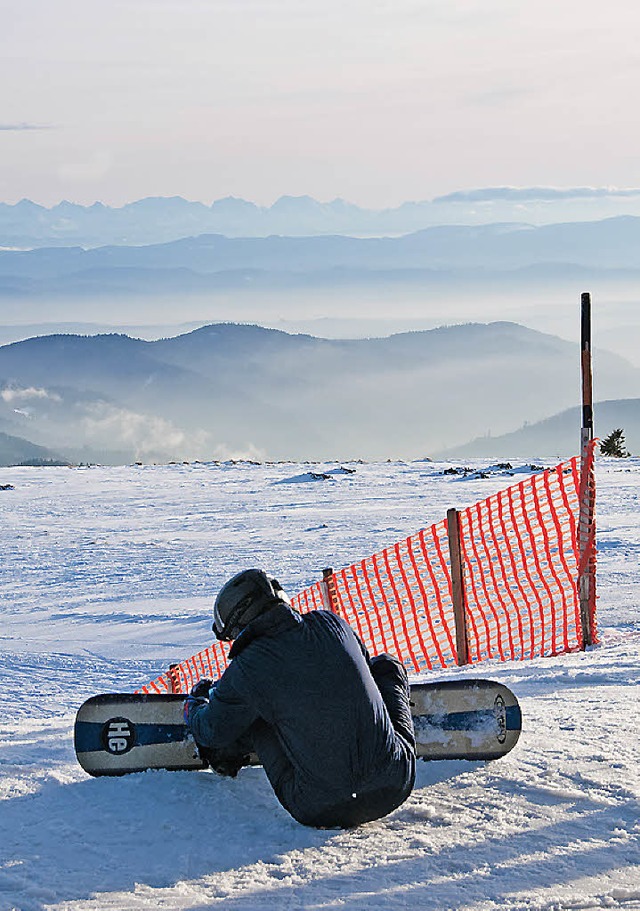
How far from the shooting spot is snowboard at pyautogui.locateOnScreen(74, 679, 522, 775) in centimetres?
482

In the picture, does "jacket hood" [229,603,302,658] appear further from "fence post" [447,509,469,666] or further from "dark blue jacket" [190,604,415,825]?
"fence post" [447,509,469,666]

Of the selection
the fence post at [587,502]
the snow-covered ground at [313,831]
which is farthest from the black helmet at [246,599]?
the fence post at [587,502]

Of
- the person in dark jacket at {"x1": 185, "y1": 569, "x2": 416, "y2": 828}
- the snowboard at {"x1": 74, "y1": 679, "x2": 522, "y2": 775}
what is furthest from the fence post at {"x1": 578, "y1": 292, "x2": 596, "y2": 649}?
the person in dark jacket at {"x1": 185, "y1": 569, "x2": 416, "y2": 828}

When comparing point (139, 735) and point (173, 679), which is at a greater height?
point (139, 735)

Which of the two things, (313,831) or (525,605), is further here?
(525,605)

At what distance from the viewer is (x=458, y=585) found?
857cm

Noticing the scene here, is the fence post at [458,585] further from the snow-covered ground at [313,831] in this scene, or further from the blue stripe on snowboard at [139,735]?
the blue stripe on snowboard at [139,735]

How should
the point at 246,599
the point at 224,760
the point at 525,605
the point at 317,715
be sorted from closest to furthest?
the point at 317,715, the point at 246,599, the point at 224,760, the point at 525,605

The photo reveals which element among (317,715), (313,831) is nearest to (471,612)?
(313,831)

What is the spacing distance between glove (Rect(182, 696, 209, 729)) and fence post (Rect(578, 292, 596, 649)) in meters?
4.59

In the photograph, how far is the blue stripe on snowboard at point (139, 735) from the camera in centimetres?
482

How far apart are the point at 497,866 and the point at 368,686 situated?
Result: 2.63 ft

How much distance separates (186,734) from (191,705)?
0.69 ft

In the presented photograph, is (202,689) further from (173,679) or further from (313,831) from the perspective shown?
(173,679)
